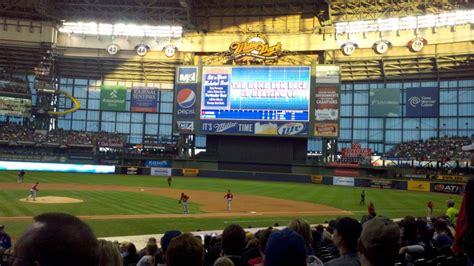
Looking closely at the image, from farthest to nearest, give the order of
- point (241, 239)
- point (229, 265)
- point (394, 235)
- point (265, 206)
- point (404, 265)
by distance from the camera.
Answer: point (265, 206), point (404, 265), point (241, 239), point (229, 265), point (394, 235)

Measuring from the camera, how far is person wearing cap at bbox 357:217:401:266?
3.68 metres

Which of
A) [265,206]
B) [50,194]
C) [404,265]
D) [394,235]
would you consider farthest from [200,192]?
[394,235]

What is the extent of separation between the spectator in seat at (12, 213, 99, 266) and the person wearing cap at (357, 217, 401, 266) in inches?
92.4

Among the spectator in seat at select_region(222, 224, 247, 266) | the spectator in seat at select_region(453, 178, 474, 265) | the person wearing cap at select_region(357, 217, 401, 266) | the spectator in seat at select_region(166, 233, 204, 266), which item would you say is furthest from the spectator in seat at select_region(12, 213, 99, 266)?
the spectator in seat at select_region(222, 224, 247, 266)

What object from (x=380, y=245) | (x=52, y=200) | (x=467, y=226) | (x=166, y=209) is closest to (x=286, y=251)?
(x=380, y=245)

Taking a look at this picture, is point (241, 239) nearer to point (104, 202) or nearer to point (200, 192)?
point (104, 202)

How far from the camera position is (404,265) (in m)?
6.52

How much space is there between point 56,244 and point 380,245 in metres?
2.60

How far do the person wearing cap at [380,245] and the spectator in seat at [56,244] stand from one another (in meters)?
2.35

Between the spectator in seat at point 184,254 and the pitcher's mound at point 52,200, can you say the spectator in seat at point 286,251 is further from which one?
the pitcher's mound at point 52,200

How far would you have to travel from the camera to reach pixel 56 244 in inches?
85.4

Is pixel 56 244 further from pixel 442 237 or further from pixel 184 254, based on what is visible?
pixel 442 237

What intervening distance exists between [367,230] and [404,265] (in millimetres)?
3264

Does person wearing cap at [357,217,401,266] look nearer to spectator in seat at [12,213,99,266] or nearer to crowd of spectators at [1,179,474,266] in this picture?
crowd of spectators at [1,179,474,266]
